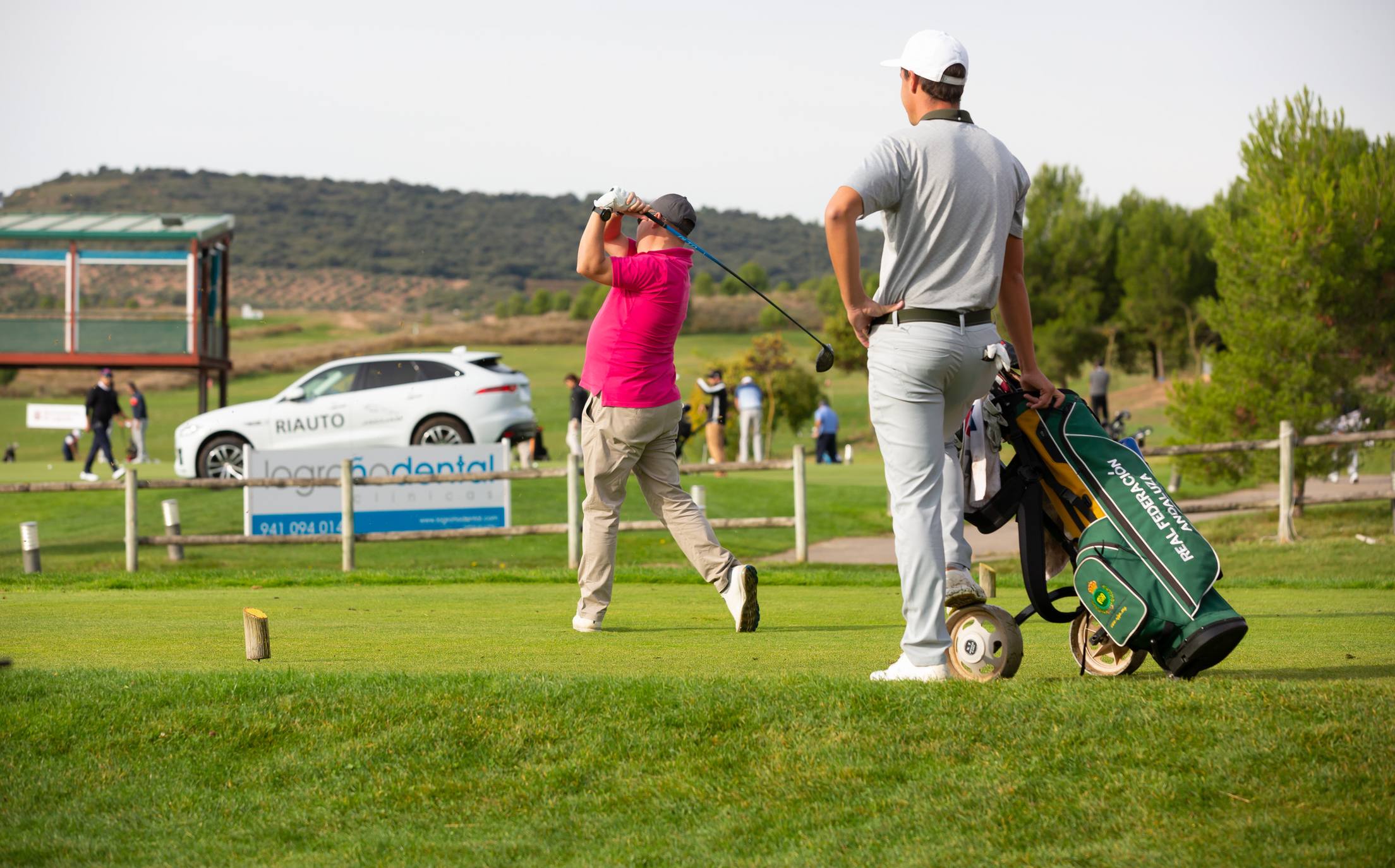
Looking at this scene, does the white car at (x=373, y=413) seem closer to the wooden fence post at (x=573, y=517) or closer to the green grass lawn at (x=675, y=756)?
the wooden fence post at (x=573, y=517)

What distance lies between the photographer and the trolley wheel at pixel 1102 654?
4.48 m

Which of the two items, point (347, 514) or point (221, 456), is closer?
point (347, 514)

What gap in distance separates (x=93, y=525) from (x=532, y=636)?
15.3m

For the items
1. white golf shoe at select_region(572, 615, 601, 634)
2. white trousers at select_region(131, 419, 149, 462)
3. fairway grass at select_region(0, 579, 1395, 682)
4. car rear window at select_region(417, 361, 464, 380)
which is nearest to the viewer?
fairway grass at select_region(0, 579, 1395, 682)

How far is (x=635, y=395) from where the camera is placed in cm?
629

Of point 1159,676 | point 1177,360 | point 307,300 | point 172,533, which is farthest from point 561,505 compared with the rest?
point 307,300

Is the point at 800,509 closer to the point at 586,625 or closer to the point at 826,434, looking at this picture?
the point at 586,625

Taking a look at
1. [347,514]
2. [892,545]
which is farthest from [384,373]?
[892,545]

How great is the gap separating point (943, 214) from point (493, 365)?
641 inches

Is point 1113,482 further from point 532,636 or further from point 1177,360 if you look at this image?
point 1177,360

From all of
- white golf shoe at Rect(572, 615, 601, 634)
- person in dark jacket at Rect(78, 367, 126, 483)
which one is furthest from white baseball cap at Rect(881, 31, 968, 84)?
person in dark jacket at Rect(78, 367, 126, 483)

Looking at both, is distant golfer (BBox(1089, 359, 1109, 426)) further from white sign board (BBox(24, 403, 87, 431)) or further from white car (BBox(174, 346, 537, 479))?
white sign board (BBox(24, 403, 87, 431))

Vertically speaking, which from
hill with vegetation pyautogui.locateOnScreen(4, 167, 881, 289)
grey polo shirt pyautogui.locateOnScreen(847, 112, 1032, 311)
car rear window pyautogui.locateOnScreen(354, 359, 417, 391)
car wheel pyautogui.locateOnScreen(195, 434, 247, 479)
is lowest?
car wheel pyautogui.locateOnScreen(195, 434, 247, 479)

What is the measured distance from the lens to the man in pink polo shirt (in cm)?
612
